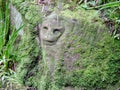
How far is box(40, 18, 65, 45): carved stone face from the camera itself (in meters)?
2.70

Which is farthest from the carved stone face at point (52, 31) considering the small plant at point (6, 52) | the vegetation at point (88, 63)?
the small plant at point (6, 52)

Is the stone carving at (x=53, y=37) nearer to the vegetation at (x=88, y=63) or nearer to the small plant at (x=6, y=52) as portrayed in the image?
the vegetation at (x=88, y=63)

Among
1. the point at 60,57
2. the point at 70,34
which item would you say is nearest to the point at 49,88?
the point at 60,57

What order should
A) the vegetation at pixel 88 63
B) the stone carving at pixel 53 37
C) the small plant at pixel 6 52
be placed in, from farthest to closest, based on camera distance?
the small plant at pixel 6 52
the stone carving at pixel 53 37
the vegetation at pixel 88 63

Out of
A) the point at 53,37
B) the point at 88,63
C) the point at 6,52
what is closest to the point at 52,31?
the point at 53,37

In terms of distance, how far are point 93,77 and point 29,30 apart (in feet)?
2.86

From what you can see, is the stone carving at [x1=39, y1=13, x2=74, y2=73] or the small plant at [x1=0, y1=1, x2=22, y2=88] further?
the small plant at [x1=0, y1=1, x2=22, y2=88]

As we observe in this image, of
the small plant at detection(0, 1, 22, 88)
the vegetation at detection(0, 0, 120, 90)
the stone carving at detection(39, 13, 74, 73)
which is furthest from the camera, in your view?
the small plant at detection(0, 1, 22, 88)

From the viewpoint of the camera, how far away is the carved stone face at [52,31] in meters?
2.70

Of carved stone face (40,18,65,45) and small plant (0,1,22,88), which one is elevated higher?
carved stone face (40,18,65,45)

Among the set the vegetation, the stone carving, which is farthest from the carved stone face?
the vegetation

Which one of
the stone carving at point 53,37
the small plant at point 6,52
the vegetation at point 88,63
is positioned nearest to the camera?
the vegetation at point 88,63

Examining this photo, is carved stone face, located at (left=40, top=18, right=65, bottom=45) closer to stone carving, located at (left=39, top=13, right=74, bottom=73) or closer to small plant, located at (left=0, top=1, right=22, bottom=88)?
stone carving, located at (left=39, top=13, right=74, bottom=73)

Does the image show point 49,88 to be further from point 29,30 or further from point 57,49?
point 29,30
